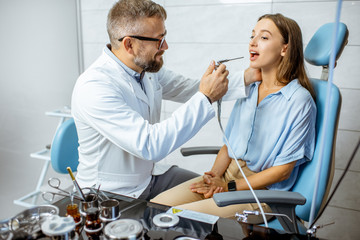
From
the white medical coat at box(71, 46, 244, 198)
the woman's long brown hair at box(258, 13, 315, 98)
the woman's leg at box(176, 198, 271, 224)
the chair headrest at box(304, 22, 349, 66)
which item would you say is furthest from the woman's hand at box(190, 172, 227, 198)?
the chair headrest at box(304, 22, 349, 66)

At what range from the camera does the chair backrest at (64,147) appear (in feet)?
5.16

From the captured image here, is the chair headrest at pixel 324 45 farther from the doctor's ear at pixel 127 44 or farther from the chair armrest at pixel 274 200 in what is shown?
the doctor's ear at pixel 127 44

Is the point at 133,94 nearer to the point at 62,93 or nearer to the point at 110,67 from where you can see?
the point at 110,67

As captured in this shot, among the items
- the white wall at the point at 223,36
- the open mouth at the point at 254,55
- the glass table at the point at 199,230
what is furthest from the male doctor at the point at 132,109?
the white wall at the point at 223,36

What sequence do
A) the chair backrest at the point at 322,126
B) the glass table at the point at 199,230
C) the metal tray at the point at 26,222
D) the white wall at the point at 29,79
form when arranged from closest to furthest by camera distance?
1. the metal tray at the point at 26,222
2. the glass table at the point at 199,230
3. the chair backrest at the point at 322,126
4. the white wall at the point at 29,79

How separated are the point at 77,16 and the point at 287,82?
6.23ft

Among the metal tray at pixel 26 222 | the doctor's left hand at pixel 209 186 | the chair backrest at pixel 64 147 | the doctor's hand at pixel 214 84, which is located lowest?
the doctor's left hand at pixel 209 186

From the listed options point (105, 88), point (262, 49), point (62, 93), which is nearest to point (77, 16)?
point (62, 93)

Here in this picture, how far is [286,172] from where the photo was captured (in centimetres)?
124

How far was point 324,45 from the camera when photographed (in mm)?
1188

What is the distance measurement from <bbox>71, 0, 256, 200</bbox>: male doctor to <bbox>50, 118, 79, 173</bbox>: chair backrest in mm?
202

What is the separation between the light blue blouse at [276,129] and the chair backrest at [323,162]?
3 cm

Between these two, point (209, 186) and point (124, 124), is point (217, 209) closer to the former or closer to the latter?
point (209, 186)

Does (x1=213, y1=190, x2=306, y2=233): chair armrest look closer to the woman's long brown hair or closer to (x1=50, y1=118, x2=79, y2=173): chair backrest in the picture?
the woman's long brown hair
